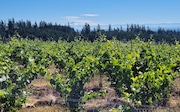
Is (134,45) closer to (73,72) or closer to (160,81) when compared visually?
(73,72)

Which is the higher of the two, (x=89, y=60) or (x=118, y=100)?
(x=89, y=60)

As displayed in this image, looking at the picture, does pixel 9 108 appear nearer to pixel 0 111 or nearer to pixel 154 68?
pixel 0 111

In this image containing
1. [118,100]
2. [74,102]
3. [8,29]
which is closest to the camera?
[74,102]

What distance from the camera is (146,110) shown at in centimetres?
649

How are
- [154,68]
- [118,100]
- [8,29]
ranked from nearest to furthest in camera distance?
[154,68], [118,100], [8,29]

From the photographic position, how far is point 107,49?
32.5ft

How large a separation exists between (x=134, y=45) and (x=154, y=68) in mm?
5149

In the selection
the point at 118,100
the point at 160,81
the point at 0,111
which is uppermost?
the point at 160,81

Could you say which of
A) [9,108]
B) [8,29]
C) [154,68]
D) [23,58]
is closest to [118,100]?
[154,68]

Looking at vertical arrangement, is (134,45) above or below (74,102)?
Result: above

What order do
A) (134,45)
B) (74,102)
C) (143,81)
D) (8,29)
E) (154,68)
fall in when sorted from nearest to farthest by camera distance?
(143,81)
(154,68)
(74,102)
(134,45)
(8,29)

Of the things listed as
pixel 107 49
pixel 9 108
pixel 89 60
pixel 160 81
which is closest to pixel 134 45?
pixel 107 49

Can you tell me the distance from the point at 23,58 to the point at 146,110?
7.89 m

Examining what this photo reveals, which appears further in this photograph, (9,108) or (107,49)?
(107,49)
